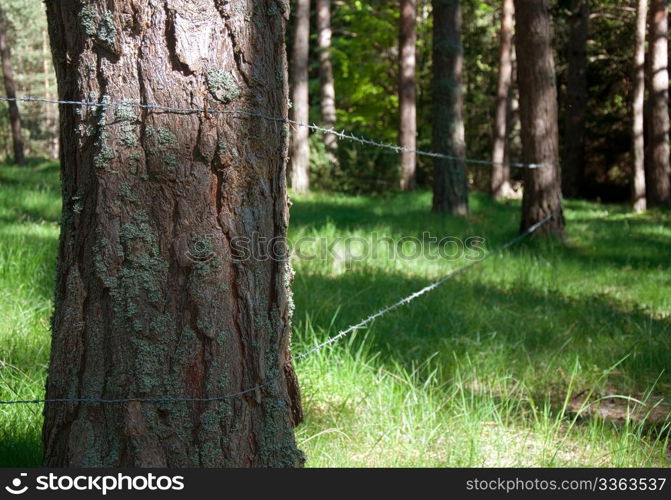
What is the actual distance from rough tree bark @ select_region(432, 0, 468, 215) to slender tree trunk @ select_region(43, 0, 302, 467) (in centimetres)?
1039

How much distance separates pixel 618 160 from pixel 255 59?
26.1 m

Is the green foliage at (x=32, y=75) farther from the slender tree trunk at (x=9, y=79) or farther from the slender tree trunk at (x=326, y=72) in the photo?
the slender tree trunk at (x=326, y=72)

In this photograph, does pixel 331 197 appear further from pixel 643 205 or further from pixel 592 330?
pixel 592 330

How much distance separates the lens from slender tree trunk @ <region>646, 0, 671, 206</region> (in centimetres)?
1594

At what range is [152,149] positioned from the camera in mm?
2455

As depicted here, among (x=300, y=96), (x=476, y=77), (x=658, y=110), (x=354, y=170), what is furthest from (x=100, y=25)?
(x=476, y=77)

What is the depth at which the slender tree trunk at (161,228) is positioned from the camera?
96.3 inches

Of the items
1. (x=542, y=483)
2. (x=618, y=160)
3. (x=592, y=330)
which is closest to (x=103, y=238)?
Result: (x=542, y=483)

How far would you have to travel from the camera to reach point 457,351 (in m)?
5.10

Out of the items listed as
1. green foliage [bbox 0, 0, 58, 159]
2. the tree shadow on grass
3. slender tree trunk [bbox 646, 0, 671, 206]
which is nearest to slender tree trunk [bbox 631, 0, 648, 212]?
slender tree trunk [bbox 646, 0, 671, 206]

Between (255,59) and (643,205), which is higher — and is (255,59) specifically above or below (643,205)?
above

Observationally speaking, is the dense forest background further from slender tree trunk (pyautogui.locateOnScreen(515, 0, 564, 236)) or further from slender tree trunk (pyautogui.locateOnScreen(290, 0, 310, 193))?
slender tree trunk (pyautogui.locateOnScreen(515, 0, 564, 236))

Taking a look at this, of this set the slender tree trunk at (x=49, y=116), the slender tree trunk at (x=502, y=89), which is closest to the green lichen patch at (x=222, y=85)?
the slender tree trunk at (x=502, y=89)

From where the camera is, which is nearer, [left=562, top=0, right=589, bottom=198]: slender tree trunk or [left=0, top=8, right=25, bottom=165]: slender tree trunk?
[left=562, top=0, right=589, bottom=198]: slender tree trunk
